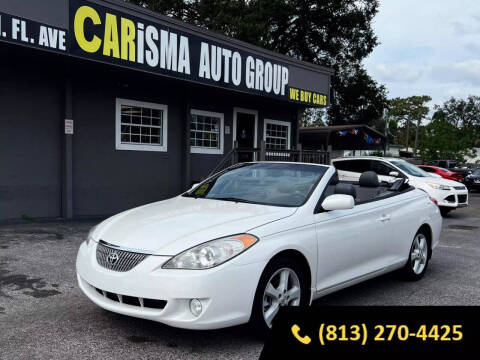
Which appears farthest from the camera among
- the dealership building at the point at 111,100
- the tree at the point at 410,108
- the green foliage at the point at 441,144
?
the tree at the point at 410,108

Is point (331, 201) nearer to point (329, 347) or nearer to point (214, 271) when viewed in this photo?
point (214, 271)

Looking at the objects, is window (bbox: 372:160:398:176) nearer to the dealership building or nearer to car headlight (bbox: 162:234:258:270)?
the dealership building

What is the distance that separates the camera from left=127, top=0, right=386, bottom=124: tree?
26.5 metres

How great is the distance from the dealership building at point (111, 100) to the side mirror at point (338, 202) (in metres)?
6.09

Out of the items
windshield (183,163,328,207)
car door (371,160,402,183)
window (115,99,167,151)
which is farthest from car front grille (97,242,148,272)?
car door (371,160,402,183)

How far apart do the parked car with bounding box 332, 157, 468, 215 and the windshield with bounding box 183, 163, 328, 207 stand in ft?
27.9

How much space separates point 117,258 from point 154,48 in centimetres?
708

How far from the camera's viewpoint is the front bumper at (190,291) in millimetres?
3441

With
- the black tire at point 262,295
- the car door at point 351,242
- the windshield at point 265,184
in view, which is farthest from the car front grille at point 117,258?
the car door at point 351,242

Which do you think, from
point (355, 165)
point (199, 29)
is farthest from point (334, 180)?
point (355, 165)

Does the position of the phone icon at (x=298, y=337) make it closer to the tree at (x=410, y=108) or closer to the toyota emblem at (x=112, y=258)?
the toyota emblem at (x=112, y=258)

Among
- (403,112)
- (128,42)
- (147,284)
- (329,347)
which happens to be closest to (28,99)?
(128,42)

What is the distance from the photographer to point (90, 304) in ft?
15.6

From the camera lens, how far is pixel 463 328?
4.74ft
